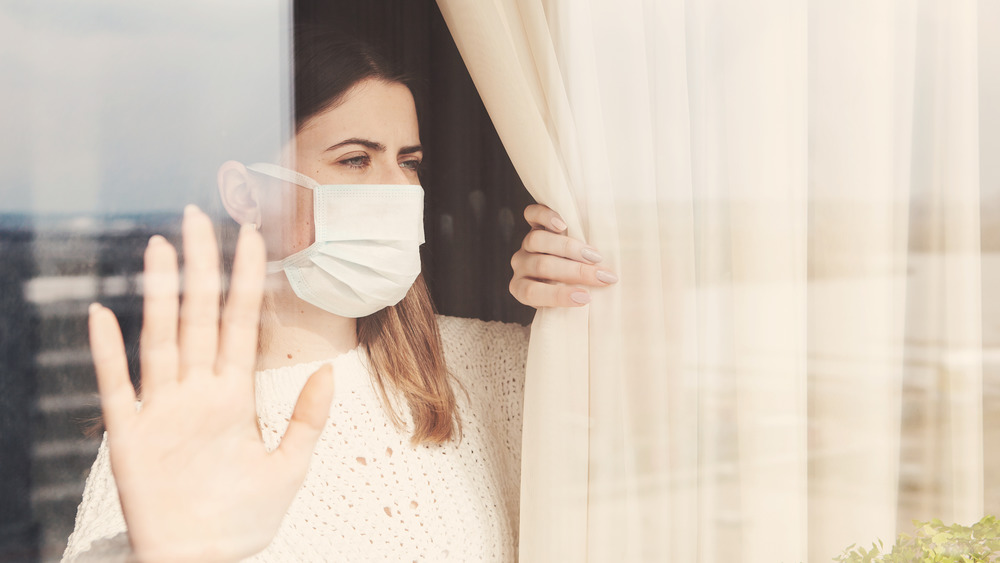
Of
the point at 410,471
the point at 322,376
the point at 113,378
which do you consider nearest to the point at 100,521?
the point at 113,378

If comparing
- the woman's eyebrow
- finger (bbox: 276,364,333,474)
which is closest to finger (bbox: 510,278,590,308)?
the woman's eyebrow

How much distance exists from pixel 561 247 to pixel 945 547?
756mm

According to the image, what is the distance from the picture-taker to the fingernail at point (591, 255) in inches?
37.4

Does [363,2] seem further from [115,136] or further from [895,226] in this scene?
[895,226]

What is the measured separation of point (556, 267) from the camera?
0.97m

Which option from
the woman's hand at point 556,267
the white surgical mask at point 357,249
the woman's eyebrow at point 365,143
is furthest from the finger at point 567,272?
the woman's eyebrow at point 365,143

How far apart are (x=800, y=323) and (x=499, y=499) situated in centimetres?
59

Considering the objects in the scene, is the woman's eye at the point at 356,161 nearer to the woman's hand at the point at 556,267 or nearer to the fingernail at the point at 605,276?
the woman's hand at the point at 556,267

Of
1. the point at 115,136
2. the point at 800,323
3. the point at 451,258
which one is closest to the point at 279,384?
the point at 115,136

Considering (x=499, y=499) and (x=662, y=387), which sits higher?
(x=662, y=387)

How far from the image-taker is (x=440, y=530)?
3.41ft

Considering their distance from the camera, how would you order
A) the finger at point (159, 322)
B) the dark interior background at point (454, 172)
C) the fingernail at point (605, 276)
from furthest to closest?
the dark interior background at point (454, 172) < the fingernail at point (605, 276) < the finger at point (159, 322)

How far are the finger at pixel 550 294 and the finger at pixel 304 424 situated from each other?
1.39 ft

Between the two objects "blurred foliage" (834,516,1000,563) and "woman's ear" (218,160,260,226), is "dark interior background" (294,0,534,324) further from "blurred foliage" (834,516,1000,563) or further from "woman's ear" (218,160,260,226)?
"blurred foliage" (834,516,1000,563)
